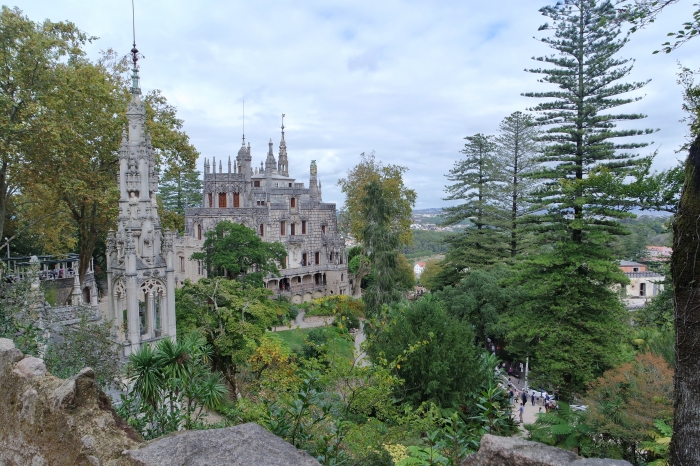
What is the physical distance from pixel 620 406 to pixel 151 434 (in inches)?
377

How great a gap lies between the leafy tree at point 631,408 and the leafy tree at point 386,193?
22.6 m

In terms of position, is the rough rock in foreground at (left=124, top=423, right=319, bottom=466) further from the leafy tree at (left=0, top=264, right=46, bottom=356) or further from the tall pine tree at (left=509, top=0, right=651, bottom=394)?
the tall pine tree at (left=509, top=0, right=651, bottom=394)

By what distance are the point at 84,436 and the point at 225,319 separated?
41.2 ft

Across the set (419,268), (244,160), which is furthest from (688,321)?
(419,268)

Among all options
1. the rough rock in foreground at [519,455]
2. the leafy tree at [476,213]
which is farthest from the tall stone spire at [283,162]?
the rough rock in foreground at [519,455]

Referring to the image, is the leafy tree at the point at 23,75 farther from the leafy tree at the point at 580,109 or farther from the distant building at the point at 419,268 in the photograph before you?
the distant building at the point at 419,268

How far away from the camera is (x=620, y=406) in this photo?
1020 centimetres

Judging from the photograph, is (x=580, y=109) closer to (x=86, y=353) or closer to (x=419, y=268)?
(x=86, y=353)

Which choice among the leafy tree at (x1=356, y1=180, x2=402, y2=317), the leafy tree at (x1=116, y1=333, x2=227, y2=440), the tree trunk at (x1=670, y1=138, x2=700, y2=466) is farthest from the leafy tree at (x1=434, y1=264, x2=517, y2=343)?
the tree trunk at (x1=670, y1=138, x2=700, y2=466)

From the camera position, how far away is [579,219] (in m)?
14.6

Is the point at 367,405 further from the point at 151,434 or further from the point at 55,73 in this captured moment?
the point at 55,73

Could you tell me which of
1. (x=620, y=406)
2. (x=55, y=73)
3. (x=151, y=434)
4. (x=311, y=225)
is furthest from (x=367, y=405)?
(x=311, y=225)

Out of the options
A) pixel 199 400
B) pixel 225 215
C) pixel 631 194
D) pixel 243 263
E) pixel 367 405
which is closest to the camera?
pixel 199 400

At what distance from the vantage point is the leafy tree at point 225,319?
15492 millimetres
